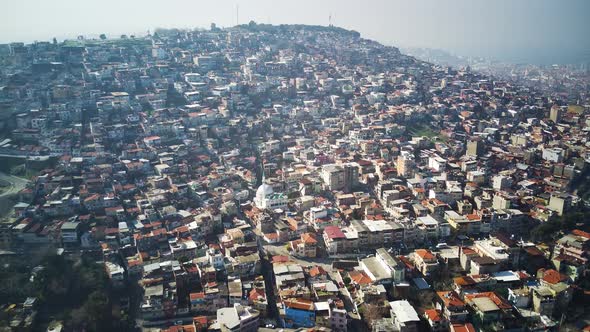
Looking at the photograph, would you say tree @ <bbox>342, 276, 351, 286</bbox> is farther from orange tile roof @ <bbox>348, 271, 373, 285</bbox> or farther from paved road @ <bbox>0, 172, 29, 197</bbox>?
Answer: paved road @ <bbox>0, 172, 29, 197</bbox>

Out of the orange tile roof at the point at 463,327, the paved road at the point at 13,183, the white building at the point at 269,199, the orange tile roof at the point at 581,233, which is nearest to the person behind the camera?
the orange tile roof at the point at 463,327

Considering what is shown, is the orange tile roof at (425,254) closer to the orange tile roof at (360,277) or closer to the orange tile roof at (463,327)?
the orange tile roof at (360,277)

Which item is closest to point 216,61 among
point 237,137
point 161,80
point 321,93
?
point 161,80

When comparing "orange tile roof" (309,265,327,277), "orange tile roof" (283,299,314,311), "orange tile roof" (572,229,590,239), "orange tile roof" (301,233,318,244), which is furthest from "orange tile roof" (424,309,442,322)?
"orange tile roof" (572,229,590,239)

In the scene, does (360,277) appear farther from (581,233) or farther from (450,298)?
(581,233)

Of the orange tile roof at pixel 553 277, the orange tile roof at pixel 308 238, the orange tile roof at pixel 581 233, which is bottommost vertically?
the orange tile roof at pixel 553 277

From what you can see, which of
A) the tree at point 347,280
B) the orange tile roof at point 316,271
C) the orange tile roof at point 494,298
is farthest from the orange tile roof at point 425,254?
the orange tile roof at point 316,271

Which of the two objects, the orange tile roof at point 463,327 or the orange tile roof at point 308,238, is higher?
the orange tile roof at point 308,238

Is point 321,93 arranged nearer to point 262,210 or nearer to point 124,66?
point 124,66
